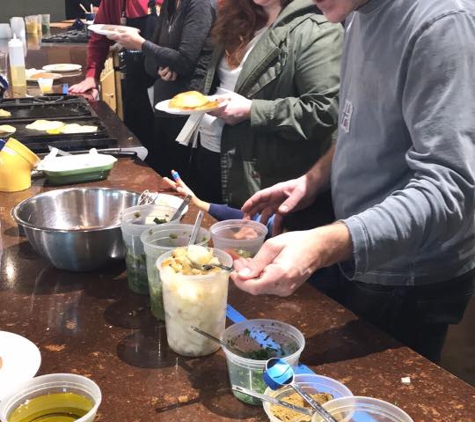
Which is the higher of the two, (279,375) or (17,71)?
(279,375)

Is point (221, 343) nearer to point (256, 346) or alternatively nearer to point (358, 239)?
point (256, 346)

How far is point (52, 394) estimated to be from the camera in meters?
1.01

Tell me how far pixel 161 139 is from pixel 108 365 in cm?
262

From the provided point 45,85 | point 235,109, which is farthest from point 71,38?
point 235,109

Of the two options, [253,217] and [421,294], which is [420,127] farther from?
[253,217]

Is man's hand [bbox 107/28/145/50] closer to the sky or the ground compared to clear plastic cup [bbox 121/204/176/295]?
closer to the sky

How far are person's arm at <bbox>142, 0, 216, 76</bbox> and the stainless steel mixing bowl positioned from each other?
1571 mm

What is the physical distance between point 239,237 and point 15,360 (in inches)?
23.4

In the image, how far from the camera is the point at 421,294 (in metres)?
1.47

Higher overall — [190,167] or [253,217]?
[253,217]

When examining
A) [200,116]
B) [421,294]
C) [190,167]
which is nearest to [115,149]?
[200,116]

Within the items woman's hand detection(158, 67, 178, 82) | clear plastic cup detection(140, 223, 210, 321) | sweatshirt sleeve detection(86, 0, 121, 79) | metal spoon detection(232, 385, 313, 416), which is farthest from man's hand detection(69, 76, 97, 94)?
metal spoon detection(232, 385, 313, 416)

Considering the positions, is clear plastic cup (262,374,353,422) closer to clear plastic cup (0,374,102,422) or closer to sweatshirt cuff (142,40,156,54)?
clear plastic cup (0,374,102,422)

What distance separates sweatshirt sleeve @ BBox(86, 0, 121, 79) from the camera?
401 cm
